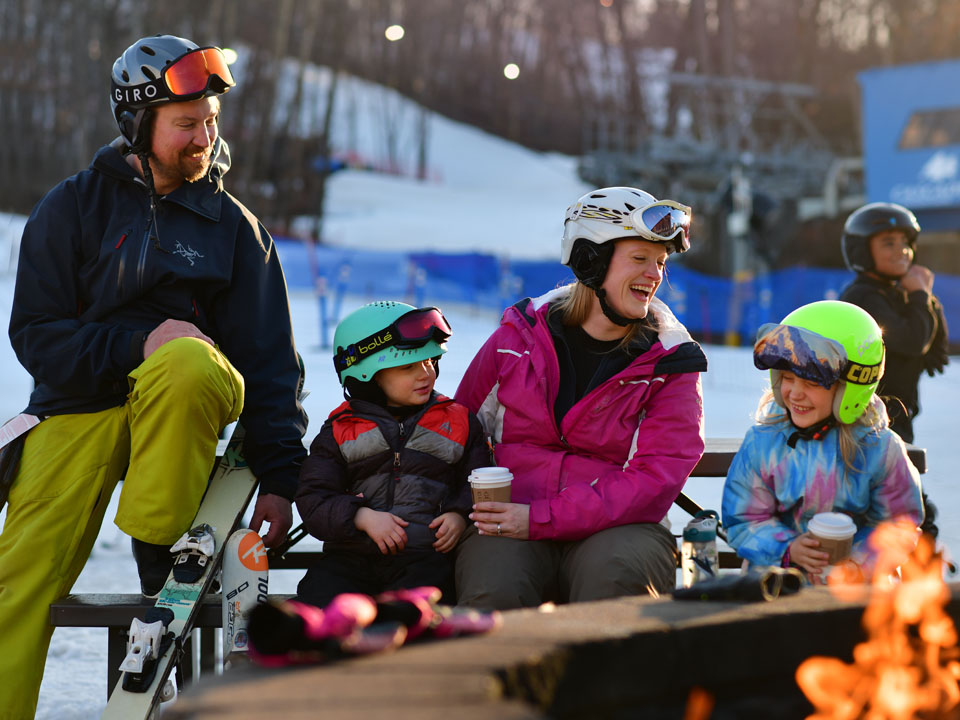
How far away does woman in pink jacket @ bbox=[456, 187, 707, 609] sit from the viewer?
122 inches

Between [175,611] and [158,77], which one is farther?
[158,77]

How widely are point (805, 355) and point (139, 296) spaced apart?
2.11 m

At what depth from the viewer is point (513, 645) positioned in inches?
75.7

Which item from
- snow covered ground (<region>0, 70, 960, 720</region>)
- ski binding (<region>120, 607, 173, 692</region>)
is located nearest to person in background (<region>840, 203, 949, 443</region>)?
snow covered ground (<region>0, 70, 960, 720</region>)

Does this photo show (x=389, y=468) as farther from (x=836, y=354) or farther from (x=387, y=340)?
(x=836, y=354)

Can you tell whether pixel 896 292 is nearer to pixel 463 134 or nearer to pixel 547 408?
pixel 547 408

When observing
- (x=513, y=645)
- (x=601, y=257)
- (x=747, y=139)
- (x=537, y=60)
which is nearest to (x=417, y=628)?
(x=513, y=645)

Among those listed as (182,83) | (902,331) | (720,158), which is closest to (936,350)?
(902,331)

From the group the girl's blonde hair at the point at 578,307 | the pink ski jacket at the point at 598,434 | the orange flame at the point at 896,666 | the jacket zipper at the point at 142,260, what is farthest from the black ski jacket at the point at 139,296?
the orange flame at the point at 896,666

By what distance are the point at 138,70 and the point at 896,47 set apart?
46.2m

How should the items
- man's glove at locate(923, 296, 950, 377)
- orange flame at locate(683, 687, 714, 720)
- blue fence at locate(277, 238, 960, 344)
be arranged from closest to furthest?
1. orange flame at locate(683, 687, 714, 720)
2. man's glove at locate(923, 296, 950, 377)
3. blue fence at locate(277, 238, 960, 344)

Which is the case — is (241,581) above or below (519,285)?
above

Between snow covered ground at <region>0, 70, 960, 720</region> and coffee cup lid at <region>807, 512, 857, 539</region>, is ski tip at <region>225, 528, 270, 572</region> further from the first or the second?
coffee cup lid at <region>807, 512, 857, 539</region>

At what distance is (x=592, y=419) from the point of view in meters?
3.33
